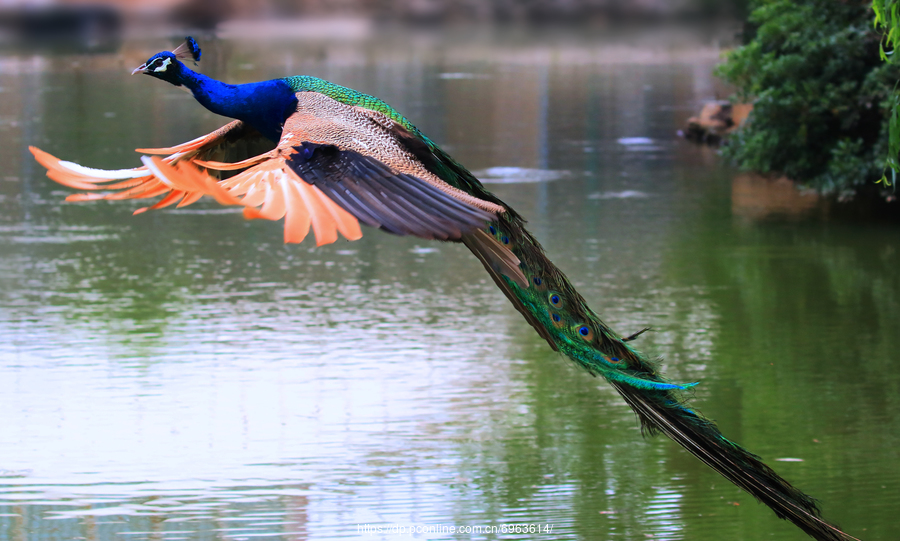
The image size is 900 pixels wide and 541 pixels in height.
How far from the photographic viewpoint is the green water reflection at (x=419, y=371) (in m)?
4.23

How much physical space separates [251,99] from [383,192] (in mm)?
721

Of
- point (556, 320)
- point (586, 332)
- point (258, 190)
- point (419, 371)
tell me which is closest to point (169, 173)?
point (258, 190)

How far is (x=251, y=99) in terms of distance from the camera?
313 cm

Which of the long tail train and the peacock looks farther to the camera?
the long tail train

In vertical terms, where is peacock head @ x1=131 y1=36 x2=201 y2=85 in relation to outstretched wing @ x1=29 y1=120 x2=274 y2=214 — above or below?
above

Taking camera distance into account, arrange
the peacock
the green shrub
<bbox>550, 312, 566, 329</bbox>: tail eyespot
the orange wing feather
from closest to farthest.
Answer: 1. the orange wing feather
2. the peacock
3. <bbox>550, 312, 566, 329</bbox>: tail eyespot
4. the green shrub

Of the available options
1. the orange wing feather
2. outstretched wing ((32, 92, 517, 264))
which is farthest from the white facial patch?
the orange wing feather

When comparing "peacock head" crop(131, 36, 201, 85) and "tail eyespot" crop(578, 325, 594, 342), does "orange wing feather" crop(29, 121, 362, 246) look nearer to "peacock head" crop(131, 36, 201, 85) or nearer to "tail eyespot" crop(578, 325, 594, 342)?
"peacock head" crop(131, 36, 201, 85)

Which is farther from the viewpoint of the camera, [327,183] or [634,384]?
[634,384]

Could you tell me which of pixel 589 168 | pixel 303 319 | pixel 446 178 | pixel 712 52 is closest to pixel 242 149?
pixel 446 178

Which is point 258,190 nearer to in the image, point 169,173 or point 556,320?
point 169,173

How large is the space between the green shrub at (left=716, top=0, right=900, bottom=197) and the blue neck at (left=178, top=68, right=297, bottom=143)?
6315mm

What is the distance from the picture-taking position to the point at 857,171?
27.6 ft

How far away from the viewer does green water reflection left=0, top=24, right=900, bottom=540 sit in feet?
13.9
